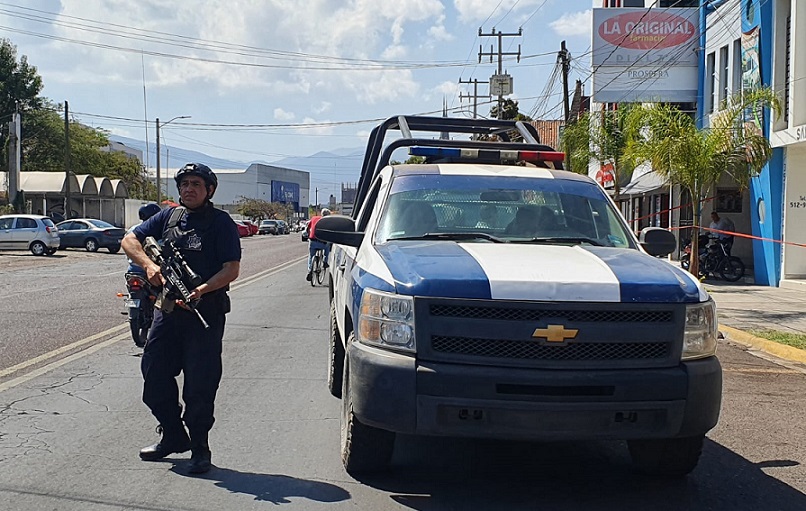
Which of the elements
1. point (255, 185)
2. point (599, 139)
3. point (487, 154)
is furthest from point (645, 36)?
point (255, 185)

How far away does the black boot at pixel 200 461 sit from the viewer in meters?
5.23

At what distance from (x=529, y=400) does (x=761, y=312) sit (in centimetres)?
1112

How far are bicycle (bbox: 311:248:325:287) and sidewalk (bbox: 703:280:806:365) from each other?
26.3 ft

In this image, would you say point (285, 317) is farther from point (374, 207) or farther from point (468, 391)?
point (468, 391)

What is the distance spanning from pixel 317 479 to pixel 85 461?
1.52 meters

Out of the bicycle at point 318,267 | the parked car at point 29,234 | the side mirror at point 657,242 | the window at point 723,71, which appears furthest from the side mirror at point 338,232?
the parked car at point 29,234

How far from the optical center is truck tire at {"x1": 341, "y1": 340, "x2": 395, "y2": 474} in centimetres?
499

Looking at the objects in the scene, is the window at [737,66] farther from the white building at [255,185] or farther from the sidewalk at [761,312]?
the white building at [255,185]

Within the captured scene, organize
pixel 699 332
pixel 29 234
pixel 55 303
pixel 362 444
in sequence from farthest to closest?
pixel 29 234 < pixel 55 303 < pixel 362 444 < pixel 699 332

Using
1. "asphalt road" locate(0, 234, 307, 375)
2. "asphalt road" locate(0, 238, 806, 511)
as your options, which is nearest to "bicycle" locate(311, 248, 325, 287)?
"asphalt road" locate(0, 234, 307, 375)

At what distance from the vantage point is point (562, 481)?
5.24 meters

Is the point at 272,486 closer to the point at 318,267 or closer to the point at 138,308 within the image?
the point at 138,308

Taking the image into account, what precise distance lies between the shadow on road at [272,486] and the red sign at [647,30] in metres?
21.8

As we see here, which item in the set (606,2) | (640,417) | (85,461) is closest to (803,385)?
(640,417)
